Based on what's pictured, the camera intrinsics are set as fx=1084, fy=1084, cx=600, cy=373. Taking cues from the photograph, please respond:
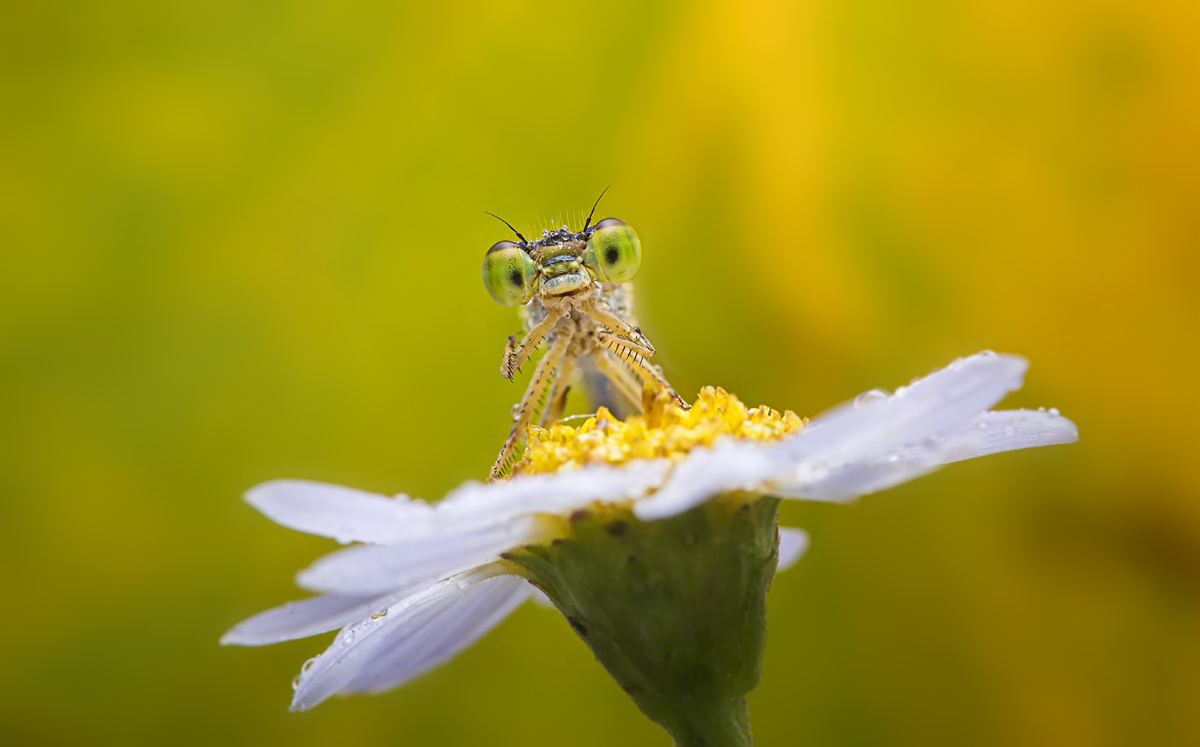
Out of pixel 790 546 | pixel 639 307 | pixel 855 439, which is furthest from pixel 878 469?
pixel 639 307

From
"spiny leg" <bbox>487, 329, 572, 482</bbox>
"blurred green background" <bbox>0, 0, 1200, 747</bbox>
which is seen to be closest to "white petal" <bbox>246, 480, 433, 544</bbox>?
"spiny leg" <bbox>487, 329, 572, 482</bbox>

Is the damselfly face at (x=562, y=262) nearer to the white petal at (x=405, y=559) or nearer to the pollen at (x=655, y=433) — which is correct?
the pollen at (x=655, y=433)

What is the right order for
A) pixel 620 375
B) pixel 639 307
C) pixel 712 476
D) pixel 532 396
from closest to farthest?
pixel 712 476, pixel 532 396, pixel 620 375, pixel 639 307

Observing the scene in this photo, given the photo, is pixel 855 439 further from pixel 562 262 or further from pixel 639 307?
pixel 639 307

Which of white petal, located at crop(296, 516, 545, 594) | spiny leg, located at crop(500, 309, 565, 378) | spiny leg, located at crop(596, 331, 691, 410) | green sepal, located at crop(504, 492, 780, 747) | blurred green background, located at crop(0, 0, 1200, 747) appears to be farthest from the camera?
blurred green background, located at crop(0, 0, 1200, 747)

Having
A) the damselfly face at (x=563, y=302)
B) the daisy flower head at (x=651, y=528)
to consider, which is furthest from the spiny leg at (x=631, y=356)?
the daisy flower head at (x=651, y=528)

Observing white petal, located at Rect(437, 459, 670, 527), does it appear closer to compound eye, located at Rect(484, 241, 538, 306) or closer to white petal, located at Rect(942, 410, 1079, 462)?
white petal, located at Rect(942, 410, 1079, 462)
